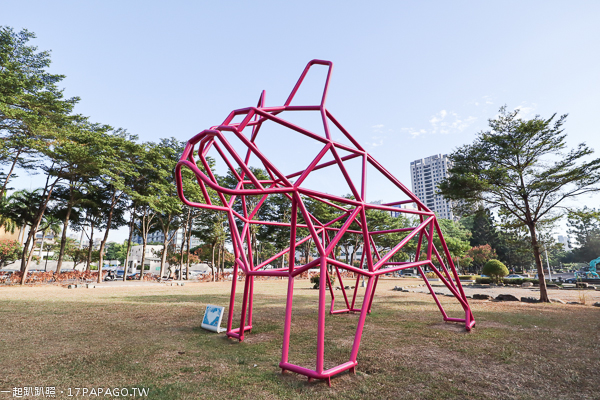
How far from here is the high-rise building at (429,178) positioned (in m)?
135

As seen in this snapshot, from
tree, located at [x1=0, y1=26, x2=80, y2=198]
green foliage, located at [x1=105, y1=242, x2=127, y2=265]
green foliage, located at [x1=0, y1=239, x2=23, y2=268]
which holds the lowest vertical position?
green foliage, located at [x1=0, y1=239, x2=23, y2=268]

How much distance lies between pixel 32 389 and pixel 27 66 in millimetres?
28707

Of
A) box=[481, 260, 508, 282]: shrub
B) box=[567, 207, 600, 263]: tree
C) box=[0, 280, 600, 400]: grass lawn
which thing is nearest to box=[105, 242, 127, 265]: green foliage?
box=[0, 280, 600, 400]: grass lawn

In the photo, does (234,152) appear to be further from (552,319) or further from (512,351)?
(552,319)

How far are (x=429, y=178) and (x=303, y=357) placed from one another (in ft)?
491

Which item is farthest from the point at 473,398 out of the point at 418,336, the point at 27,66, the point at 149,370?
the point at 27,66

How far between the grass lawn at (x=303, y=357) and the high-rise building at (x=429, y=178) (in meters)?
136

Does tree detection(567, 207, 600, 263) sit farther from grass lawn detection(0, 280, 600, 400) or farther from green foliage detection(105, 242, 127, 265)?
green foliage detection(105, 242, 127, 265)

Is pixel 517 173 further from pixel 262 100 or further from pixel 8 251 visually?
pixel 8 251

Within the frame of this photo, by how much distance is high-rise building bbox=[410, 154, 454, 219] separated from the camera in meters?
135

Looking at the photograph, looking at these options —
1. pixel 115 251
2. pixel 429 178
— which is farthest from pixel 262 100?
pixel 429 178

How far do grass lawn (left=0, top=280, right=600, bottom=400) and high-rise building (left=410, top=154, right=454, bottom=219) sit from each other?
135696 mm

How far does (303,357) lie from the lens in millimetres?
6074

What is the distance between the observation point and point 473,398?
4301 millimetres
